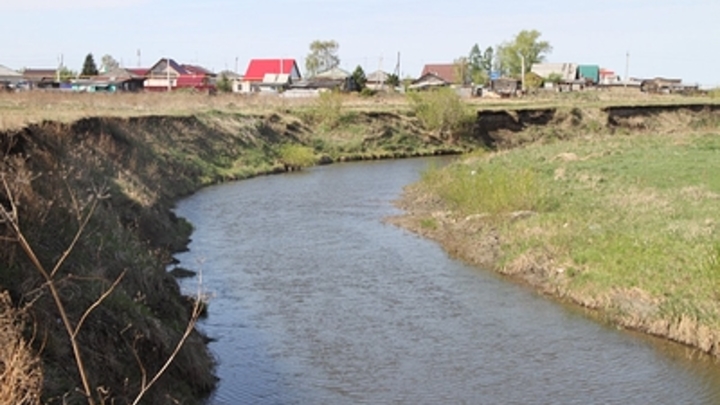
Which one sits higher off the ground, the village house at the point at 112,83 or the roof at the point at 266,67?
the roof at the point at 266,67

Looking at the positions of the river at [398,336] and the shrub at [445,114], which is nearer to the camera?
the river at [398,336]

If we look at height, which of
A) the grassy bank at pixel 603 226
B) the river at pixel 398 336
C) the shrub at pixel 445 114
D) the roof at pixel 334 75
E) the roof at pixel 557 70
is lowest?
the river at pixel 398 336

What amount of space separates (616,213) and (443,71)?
11905 cm

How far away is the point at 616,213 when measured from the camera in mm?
23688

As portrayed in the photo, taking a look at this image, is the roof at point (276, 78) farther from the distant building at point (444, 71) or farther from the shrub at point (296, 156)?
the shrub at point (296, 156)

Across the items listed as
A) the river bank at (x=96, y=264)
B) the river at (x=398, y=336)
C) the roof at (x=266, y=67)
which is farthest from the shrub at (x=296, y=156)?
the roof at (x=266, y=67)

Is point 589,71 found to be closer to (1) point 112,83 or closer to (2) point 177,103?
(1) point 112,83

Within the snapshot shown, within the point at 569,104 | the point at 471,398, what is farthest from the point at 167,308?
the point at 569,104

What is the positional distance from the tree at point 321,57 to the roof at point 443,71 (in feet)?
65.6

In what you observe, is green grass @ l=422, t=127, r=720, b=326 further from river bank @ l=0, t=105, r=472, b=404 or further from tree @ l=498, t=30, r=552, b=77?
tree @ l=498, t=30, r=552, b=77

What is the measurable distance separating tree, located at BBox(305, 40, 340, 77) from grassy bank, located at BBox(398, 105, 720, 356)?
117 metres

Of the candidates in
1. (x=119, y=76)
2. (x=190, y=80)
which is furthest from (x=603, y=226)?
(x=190, y=80)

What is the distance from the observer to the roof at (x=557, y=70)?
429ft

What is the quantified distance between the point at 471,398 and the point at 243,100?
54.3 metres
